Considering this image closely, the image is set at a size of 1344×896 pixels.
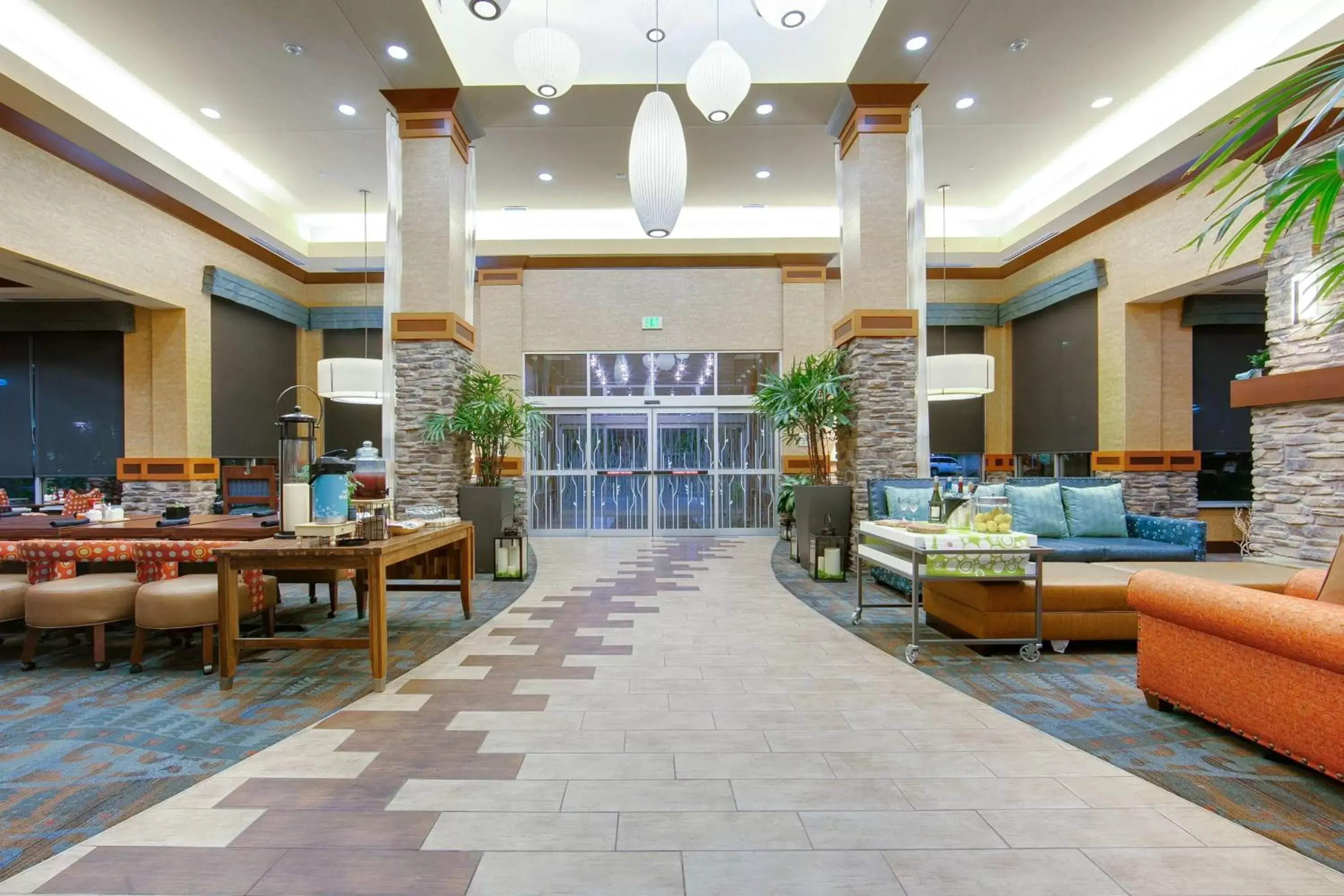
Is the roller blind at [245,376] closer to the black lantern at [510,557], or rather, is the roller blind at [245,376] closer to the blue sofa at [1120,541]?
the black lantern at [510,557]

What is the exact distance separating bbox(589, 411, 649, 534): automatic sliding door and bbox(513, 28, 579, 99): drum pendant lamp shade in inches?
238

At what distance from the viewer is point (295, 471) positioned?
3.71 m

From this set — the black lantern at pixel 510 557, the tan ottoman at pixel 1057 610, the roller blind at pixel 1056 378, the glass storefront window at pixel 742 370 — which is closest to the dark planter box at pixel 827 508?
the tan ottoman at pixel 1057 610

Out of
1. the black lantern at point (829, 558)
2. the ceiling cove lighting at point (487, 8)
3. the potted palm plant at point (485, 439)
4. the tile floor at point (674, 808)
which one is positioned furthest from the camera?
the potted palm plant at point (485, 439)

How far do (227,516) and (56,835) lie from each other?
3.46 metres

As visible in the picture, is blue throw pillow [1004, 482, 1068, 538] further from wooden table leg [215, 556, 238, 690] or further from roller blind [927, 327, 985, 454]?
wooden table leg [215, 556, 238, 690]

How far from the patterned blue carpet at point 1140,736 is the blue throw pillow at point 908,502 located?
1360 mm

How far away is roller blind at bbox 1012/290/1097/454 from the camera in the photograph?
878cm

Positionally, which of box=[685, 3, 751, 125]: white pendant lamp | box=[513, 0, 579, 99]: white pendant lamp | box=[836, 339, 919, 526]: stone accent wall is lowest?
box=[836, 339, 919, 526]: stone accent wall

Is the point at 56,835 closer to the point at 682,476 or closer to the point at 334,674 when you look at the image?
the point at 334,674

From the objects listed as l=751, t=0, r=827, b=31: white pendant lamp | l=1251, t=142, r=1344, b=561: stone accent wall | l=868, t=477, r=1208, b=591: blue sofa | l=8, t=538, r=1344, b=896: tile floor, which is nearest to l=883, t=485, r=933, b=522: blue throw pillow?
l=868, t=477, r=1208, b=591: blue sofa

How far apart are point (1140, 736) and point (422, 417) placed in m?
6.42

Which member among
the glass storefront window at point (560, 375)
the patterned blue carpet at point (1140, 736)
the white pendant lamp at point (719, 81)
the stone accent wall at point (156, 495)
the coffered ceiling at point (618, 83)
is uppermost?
the coffered ceiling at point (618, 83)

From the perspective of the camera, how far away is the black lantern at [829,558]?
6.29m
